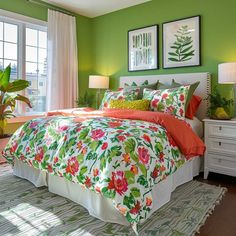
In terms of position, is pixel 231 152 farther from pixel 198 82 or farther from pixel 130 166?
pixel 130 166

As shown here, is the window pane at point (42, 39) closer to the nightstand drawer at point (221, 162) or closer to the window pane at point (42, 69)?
the window pane at point (42, 69)

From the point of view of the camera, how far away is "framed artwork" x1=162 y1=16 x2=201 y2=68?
3.41 meters

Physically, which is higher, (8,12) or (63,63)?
(8,12)

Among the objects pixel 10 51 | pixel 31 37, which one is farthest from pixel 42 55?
pixel 10 51

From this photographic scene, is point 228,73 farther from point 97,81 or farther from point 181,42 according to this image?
point 97,81

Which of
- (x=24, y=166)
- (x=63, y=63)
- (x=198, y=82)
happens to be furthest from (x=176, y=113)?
(x=63, y=63)

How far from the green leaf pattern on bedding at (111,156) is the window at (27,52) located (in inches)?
73.9

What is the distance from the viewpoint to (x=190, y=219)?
1882 millimetres

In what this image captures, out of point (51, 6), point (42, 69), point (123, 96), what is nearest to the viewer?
point (123, 96)

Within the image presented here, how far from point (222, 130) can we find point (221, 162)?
384mm

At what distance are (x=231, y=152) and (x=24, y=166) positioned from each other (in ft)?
7.83

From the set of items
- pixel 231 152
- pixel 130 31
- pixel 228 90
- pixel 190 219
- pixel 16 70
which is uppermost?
pixel 130 31

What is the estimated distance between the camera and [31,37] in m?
3.96

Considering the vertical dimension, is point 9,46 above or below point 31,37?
below
